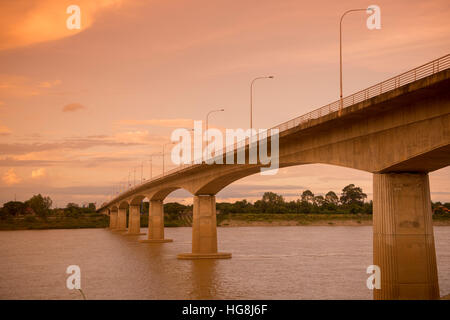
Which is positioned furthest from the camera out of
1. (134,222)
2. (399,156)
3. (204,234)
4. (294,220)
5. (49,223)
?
(294,220)

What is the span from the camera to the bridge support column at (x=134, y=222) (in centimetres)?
11262

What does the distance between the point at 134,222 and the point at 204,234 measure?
59.8 m

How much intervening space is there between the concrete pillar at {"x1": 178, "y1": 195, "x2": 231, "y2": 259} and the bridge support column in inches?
Result: 2193

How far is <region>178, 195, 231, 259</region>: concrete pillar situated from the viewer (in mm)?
56250

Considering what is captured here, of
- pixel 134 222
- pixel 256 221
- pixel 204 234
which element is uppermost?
pixel 134 222

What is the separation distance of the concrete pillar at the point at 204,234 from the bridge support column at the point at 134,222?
55.7 m

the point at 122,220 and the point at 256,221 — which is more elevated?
the point at 122,220

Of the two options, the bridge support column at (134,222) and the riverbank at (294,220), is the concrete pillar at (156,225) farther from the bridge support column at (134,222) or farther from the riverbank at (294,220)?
the riverbank at (294,220)

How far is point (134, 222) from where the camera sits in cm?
11444

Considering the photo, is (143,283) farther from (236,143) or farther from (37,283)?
(236,143)

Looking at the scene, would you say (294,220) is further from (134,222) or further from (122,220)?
(134,222)

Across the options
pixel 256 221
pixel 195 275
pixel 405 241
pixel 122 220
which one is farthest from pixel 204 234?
pixel 256 221

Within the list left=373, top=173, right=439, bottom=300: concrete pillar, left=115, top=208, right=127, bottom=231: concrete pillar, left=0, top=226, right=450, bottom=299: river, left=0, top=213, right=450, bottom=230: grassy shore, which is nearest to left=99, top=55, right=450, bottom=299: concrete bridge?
left=373, top=173, right=439, bottom=300: concrete pillar
